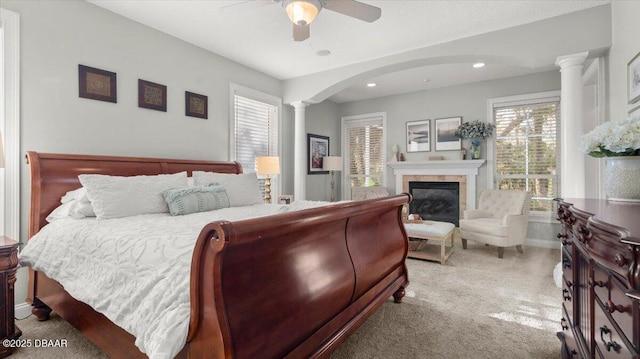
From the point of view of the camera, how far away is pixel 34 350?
1.89m

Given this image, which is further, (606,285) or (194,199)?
(194,199)

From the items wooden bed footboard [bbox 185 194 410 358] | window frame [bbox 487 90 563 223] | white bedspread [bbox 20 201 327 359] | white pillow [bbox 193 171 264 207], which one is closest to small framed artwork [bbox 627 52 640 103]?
wooden bed footboard [bbox 185 194 410 358]

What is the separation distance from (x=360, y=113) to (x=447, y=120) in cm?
180

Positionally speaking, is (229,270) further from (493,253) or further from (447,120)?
(447,120)

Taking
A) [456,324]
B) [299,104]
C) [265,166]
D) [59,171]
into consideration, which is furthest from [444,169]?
[59,171]

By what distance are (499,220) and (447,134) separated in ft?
6.10

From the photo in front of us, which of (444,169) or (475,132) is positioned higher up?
(475,132)

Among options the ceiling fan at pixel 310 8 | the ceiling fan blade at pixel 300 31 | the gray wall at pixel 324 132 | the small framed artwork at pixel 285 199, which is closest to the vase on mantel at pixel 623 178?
the ceiling fan at pixel 310 8

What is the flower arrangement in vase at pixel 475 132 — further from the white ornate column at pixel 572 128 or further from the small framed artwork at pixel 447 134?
the white ornate column at pixel 572 128

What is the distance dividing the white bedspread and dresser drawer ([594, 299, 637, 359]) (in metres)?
1.33

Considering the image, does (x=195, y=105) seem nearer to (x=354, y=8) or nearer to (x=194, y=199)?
(x=194, y=199)

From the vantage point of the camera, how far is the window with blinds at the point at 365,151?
6316 millimetres

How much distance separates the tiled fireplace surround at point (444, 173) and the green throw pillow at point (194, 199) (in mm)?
3892

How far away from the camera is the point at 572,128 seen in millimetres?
2945
